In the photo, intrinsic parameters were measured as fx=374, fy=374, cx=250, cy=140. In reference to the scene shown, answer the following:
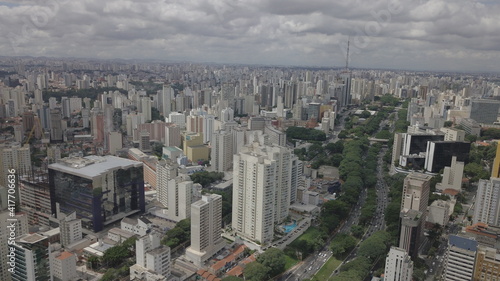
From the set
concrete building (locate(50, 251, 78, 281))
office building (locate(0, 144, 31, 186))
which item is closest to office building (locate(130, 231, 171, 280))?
concrete building (locate(50, 251, 78, 281))

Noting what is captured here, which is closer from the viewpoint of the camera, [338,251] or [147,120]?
[338,251]

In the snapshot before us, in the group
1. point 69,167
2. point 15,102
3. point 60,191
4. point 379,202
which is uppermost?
point 15,102

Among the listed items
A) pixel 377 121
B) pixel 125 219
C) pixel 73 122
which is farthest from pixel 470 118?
pixel 73 122

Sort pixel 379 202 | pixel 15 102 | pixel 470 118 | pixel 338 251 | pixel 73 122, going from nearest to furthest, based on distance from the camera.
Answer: pixel 338 251 → pixel 379 202 → pixel 15 102 → pixel 73 122 → pixel 470 118

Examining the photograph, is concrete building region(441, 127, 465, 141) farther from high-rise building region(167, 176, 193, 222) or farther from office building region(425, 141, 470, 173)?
high-rise building region(167, 176, 193, 222)

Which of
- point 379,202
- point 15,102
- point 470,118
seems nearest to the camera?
point 379,202

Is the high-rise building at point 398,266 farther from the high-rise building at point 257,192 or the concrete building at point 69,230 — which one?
the concrete building at point 69,230

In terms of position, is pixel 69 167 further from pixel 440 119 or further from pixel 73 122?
pixel 440 119
